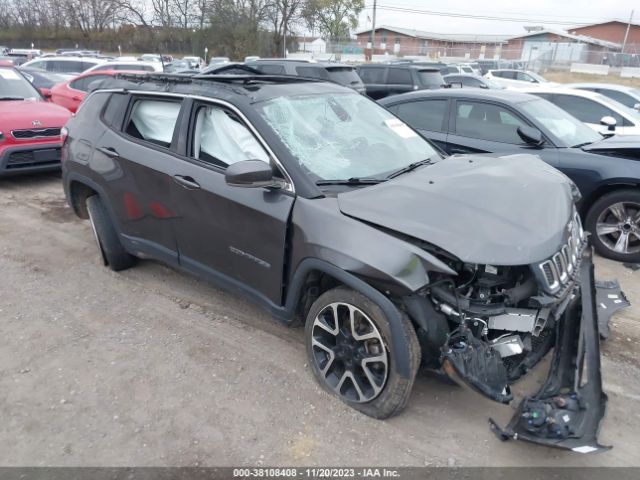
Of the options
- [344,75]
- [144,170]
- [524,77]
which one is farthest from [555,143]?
[524,77]

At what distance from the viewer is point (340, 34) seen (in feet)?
194

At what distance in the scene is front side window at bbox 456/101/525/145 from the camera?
17.9 feet

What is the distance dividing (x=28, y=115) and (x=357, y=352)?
6692 mm

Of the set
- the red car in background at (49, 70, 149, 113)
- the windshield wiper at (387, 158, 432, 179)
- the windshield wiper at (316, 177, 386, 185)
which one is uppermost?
the windshield wiper at (387, 158, 432, 179)

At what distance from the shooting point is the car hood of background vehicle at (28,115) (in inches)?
270

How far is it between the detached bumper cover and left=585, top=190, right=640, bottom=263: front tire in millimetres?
2480

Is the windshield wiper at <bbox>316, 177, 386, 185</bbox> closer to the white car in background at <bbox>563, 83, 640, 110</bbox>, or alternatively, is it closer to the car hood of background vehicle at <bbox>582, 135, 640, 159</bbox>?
the car hood of background vehicle at <bbox>582, 135, 640, 159</bbox>

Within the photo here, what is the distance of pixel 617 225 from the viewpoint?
493cm

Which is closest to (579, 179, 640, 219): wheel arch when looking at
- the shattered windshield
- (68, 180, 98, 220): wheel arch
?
the shattered windshield

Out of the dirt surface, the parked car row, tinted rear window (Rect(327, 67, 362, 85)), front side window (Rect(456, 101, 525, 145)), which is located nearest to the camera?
the parked car row

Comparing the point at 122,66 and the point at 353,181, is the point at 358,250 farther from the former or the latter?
the point at 122,66

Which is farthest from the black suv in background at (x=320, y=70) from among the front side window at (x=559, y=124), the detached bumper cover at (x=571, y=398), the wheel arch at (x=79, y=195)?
the detached bumper cover at (x=571, y=398)

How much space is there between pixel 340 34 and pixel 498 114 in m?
58.5

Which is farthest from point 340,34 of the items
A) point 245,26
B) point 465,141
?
point 465,141
